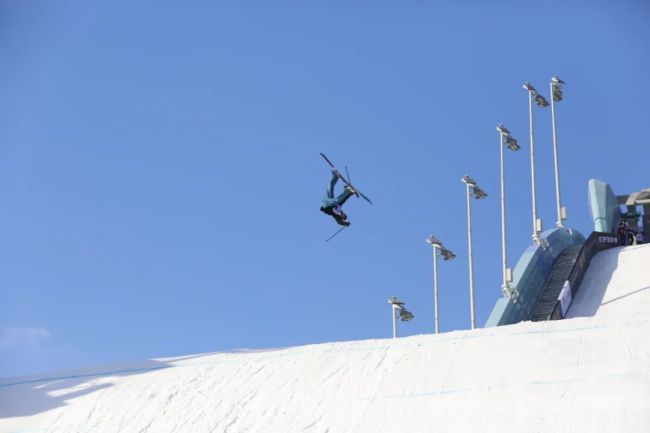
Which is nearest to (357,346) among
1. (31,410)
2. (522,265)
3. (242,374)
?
(242,374)

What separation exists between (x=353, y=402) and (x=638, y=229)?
75.5ft

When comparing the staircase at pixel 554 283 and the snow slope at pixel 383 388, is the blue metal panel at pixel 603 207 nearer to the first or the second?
the staircase at pixel 554 283

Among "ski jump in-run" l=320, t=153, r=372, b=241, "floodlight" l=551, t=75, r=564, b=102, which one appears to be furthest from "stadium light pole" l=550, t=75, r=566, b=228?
"ski jump in-run" l=320, t=153, r=372, b=241

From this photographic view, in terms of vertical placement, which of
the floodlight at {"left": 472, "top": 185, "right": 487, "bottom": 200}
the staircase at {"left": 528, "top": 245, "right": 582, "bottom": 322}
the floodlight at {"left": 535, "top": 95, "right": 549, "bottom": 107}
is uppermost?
the floodlight at {"left": 535, "top": 95, "right": 549, "bottom": 107}

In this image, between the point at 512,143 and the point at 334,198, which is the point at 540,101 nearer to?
the point at 512,143

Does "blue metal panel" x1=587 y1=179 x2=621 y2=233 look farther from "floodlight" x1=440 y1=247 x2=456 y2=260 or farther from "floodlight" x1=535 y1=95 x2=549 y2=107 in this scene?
"floodlight" x1=440 y1=247 x2=456 y2=260

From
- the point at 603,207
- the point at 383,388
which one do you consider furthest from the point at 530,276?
the point at 383,388

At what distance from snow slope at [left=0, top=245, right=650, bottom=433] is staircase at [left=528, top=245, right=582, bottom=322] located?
27.1 feet

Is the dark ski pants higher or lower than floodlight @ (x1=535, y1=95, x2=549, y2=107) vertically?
lower

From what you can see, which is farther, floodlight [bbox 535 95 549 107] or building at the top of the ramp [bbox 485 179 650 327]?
floodlight [bbox 535 95 549 107]

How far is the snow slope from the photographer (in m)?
15.4

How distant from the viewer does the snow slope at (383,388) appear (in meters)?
15.4

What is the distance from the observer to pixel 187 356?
2084 cm

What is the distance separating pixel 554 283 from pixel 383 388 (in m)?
12.3
